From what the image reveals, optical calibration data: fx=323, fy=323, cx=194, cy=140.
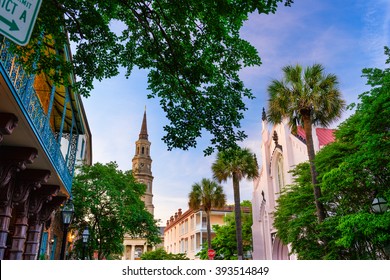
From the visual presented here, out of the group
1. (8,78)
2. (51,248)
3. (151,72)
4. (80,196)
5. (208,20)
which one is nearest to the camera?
(8,78)

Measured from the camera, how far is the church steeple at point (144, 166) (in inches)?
3664

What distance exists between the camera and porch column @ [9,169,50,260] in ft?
33.7

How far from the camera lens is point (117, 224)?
2716cm

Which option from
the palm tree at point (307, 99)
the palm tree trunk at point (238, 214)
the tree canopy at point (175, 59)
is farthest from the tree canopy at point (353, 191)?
the palm tree trunk at point (238, 214)

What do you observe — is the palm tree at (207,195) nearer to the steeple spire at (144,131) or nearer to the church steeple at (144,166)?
the church steeple at (144,166)

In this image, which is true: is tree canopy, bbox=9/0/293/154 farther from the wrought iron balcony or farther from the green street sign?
the green street sign

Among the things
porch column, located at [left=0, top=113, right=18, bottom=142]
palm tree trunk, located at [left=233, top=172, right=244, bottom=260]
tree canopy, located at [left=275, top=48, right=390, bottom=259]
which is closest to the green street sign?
porch column, located at [left=0, top=113, right=18, bottom=142]

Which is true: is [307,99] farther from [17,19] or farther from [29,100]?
[17,19]

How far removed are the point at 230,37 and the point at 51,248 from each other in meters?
18.2

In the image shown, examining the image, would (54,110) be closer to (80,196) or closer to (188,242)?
(80,196)

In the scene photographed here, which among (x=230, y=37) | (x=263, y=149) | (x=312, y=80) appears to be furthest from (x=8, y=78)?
(x=263, y=149)

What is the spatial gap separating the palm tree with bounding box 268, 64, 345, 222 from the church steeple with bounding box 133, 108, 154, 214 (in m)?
75.7

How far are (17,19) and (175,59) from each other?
18.4 feet

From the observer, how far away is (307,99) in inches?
704
